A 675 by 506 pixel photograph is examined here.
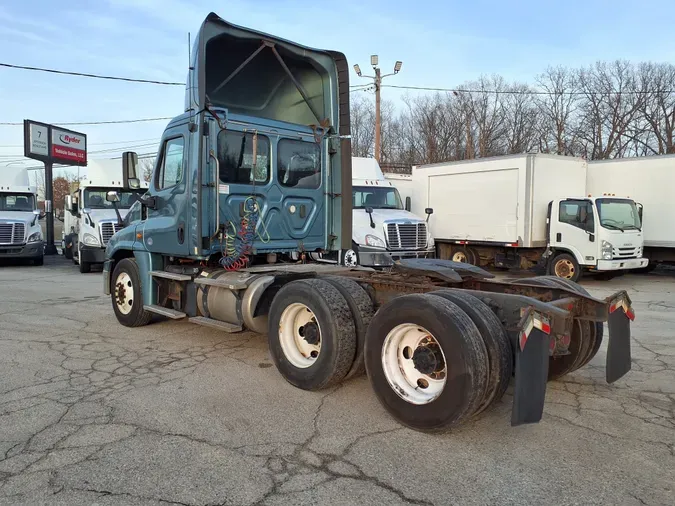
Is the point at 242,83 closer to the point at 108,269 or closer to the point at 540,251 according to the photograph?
the point at 108,269

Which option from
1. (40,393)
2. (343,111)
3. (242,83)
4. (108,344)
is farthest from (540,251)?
(40,393)

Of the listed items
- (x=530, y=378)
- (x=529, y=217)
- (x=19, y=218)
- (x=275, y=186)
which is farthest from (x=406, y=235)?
(x=19, y=218)

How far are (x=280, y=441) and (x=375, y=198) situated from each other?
10972mm

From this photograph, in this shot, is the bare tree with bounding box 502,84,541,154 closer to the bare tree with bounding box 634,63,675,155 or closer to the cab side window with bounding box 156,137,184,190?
the bare tree with bounding box 634,63,675,155

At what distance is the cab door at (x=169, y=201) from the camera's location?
6609 millimetres

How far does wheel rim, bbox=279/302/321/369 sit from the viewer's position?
515 cm

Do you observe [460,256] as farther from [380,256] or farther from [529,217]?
[380,256]

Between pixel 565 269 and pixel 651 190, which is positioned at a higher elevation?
pixel 651 190

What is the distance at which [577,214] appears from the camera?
1350cm

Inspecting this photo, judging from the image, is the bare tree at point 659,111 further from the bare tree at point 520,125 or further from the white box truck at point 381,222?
the white box truck at point 381,222

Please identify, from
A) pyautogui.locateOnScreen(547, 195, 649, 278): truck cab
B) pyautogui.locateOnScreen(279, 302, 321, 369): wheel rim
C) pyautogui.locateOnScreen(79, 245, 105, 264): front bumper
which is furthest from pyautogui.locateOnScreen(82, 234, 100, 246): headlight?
pyautogui.locateOnScreen(547, 195, 649, 278): truck cab

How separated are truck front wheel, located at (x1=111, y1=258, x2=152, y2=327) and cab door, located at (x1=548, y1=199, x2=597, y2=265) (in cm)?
1035

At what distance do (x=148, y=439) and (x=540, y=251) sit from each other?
Answer: 42.2ft

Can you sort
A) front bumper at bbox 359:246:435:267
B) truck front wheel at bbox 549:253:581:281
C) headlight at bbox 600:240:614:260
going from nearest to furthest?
front bumper at bbox 359:246:435:267 → headlight at bbox 600:240:614:260 → truck front wheel at bbox 549:253:581:281
